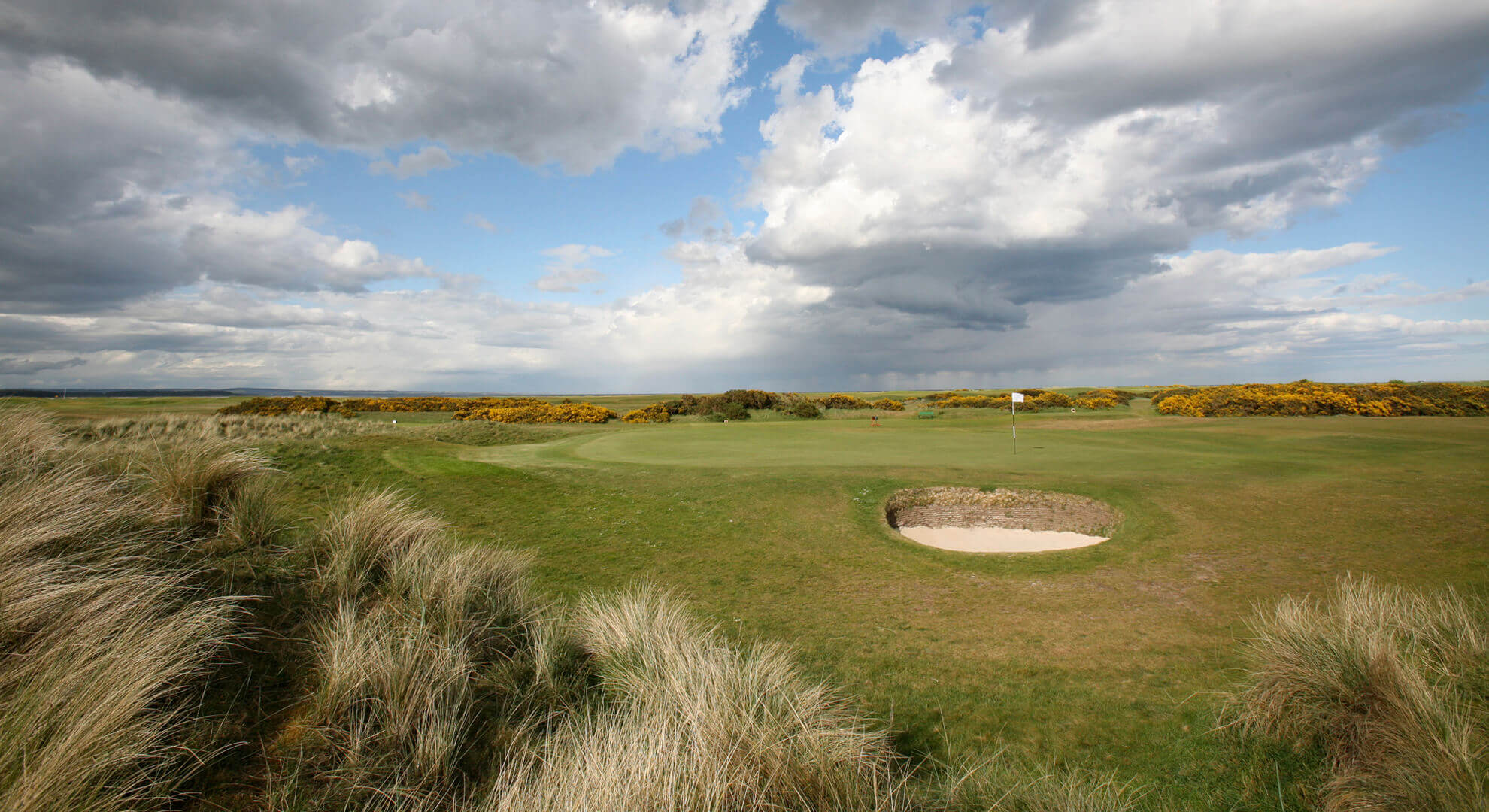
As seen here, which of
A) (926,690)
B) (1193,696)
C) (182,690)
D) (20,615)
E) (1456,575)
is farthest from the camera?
(1456,575)

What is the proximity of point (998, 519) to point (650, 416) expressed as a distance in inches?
1146

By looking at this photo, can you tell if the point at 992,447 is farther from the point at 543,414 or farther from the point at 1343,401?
the point at 543,414

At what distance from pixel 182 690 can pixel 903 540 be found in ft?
28.5

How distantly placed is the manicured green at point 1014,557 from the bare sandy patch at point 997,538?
3.08ft

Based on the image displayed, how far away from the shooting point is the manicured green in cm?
500

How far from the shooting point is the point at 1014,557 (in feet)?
29.6

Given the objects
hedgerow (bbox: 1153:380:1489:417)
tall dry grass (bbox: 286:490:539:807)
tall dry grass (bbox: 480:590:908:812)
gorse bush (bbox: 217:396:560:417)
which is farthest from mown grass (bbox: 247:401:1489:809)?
gorse bush (bbox: 217:396:560:417)

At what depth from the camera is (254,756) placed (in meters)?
3.08

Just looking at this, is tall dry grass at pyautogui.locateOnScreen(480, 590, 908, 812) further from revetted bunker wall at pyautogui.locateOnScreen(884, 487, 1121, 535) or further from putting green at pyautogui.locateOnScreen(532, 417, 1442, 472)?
putting green at pyautogui.locateOnScreen(532, 417, 1442, 472)

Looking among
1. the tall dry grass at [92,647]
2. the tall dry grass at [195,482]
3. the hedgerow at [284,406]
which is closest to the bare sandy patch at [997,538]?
the tall dry grass at [195,482]

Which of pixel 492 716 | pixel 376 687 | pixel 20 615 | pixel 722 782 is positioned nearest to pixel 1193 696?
pixel 722 782

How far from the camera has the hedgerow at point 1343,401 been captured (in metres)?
30.8

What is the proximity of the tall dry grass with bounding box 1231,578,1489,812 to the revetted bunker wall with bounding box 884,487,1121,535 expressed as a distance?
632 cm

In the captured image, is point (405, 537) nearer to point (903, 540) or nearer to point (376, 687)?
point (376, 687)
